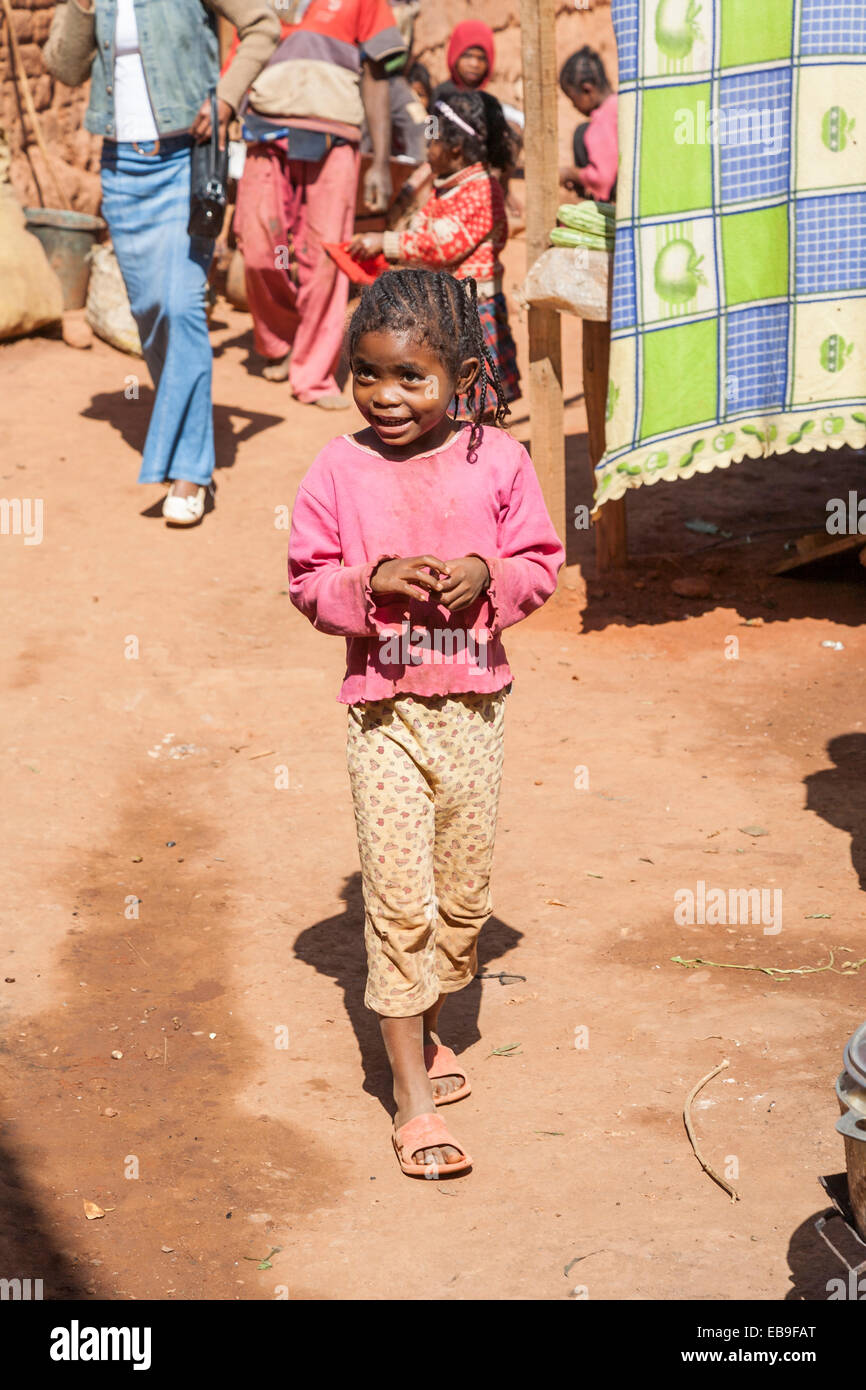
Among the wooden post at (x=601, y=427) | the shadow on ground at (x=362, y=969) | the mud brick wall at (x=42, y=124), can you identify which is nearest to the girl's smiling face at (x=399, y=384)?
the shadow on ground at (x=362, y=969)

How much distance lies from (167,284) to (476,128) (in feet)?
5.17

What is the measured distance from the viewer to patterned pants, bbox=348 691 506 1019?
2971 mm

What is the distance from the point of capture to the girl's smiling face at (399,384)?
9.28 feet

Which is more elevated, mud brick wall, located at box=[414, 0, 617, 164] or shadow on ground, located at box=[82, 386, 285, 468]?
mud brick wall, located at box=[414, 0, 617, 164]

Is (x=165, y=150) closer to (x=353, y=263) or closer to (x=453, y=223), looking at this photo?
(x=353, y=263)

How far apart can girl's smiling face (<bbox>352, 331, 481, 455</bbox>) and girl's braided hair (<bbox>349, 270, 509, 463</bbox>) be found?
0.06 feet

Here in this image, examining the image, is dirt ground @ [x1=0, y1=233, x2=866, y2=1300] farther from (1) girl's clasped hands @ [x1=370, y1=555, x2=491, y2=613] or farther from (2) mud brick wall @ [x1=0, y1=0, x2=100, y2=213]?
(2) mud brick wall @ [x1=0, y1=0, x2=100, y2=213]

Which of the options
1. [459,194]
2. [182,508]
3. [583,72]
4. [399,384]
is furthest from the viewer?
[583,72]

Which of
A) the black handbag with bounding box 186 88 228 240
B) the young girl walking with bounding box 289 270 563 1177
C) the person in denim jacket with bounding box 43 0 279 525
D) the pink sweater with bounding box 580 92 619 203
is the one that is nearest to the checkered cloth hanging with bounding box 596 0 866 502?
the black handbag with bounding box 186 88 228 240

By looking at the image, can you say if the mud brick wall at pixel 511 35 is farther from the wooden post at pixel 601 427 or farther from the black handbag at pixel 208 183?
the wooden post at pixel 601 427

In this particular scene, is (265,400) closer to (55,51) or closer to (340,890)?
(55,51)

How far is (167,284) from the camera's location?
6.83 m

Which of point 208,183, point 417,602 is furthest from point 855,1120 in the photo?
point 208,183

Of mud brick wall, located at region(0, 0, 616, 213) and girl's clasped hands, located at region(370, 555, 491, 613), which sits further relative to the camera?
mud brick wall, located at region(0, 0, 616, 213)
